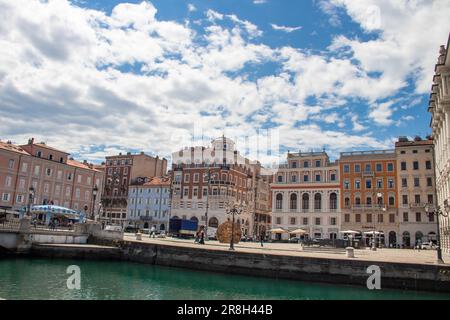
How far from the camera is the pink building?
213 ft

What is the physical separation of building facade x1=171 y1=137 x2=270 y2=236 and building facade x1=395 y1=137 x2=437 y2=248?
3027cm

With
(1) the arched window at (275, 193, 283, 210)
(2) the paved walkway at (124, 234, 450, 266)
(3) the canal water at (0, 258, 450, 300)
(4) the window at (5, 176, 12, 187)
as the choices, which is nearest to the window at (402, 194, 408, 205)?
(1) the arched window at (275, 193, 283, 210)

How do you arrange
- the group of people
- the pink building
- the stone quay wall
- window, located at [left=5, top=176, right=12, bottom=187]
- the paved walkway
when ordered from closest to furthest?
the stone quay wall < the paved walkway < the group of people < window, located at [left=5, top=176, right=12, bottom=187] < the pink building

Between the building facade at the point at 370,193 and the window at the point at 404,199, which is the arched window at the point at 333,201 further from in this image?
the window at the point at 404,199

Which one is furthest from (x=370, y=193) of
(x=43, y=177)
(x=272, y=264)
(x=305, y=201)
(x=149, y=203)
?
(x=43, y=177)

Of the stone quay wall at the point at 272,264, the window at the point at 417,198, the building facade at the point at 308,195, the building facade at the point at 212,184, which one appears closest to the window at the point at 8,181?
the building facade at the point at 212,184

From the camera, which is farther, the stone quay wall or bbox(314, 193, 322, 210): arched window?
bbox(314, 193, 322, 210): arched window

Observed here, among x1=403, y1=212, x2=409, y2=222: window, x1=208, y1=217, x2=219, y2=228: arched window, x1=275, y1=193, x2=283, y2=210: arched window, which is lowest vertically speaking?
x1=208, y1=217, x2=219, y2=228: arched window

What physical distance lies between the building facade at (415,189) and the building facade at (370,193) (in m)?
1.10

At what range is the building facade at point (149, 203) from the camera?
283 ft

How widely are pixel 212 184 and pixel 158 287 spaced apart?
54862 mm

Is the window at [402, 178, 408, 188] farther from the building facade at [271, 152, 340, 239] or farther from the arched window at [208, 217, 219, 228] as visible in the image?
the arched window at [208, 217, 219, 228]

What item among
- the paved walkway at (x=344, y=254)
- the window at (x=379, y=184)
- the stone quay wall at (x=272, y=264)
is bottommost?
the stone quay wall at (x=272, y=264)
